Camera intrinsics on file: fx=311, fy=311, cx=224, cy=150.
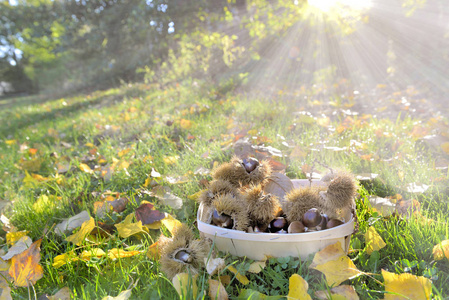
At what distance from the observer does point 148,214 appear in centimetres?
160

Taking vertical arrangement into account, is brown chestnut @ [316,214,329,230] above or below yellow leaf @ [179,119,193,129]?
above

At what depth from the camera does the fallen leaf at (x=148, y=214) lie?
1.58 meters

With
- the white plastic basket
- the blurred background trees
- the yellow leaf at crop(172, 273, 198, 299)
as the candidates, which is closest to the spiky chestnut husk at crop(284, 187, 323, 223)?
the white plastic basket

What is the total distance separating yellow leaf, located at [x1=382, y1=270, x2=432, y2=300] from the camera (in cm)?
91

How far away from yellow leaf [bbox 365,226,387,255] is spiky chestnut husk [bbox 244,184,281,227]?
1.31 ft

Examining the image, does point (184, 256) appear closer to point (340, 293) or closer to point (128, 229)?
point (128, 229)

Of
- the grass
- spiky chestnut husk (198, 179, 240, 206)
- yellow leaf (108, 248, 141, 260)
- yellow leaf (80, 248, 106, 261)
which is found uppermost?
spiky chestnut husk (198, 179, 240, 206)

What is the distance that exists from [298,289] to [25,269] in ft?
3.50

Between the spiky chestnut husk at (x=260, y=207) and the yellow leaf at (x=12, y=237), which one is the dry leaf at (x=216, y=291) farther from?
the yellow leaf at (x=12, y=237)

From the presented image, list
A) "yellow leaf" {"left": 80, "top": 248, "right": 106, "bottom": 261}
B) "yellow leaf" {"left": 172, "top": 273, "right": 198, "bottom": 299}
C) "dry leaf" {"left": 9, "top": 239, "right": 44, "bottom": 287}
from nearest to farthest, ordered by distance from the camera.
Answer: "yellow leaf" {"left": 172, "top": 273, "right": 198, "bottom": 299} < "dry leaf" {"left": 9, "top": 239, "right": 44, "bottom": 287} < "yellow leaf" {"left": 80, "top": 248, "right": 106, "bottom": 261}

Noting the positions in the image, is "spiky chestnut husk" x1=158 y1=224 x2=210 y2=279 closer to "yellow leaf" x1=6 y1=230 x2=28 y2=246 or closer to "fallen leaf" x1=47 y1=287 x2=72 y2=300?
"fallen leaf" x1=47 y1=287 x2=72 y2=300

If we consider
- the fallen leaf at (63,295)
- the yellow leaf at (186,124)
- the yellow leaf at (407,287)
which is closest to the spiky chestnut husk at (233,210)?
the yellow leaf at (407,287)

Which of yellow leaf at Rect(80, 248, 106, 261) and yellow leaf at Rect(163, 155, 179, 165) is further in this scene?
yellow leaf at Rect(163, 155, 179, 165)

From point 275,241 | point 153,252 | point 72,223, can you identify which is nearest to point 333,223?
point 275,241
